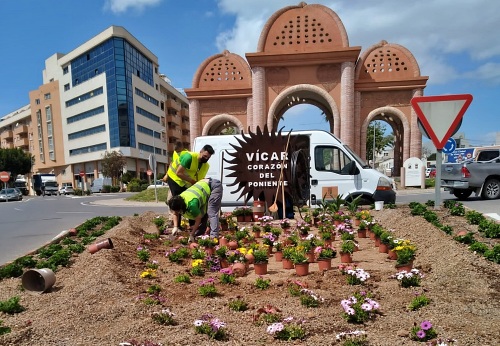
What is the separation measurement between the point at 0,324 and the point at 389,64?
25919 mm

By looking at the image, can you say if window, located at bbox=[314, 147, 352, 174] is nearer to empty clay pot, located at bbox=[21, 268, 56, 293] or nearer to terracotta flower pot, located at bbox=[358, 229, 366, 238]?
terracotta flower pot, located at bbox=[358, 229, 366, 238]

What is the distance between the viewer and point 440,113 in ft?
18.3

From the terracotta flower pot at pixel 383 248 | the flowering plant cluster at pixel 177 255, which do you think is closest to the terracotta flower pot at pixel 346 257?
the terracotta flower pot at pixel 383 248

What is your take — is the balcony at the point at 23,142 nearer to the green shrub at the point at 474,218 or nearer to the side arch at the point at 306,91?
the side arch at the point at 306,91

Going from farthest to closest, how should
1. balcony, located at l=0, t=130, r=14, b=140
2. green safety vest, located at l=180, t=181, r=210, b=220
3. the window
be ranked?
balcony, located at l=0, t=130, r=14, b=140, the window, green safety vest, located at l=180, t=181, r=210, b=220

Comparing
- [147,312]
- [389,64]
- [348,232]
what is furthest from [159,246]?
[389,64]

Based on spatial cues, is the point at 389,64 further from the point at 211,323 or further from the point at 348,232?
the point at 211,323

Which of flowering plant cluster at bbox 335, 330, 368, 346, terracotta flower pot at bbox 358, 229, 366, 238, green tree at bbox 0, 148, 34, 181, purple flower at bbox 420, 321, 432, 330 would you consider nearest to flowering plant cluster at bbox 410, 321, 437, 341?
purple flower at bbox 420, 321, 432, 330

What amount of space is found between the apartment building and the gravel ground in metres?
47.2

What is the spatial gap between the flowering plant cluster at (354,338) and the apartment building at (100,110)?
4946 centimetres

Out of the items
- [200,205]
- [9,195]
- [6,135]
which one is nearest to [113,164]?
[9,195]

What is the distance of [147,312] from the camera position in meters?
2.92

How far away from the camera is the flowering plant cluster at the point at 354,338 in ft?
7.20

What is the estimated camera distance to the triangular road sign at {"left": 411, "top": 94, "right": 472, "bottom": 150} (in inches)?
215
